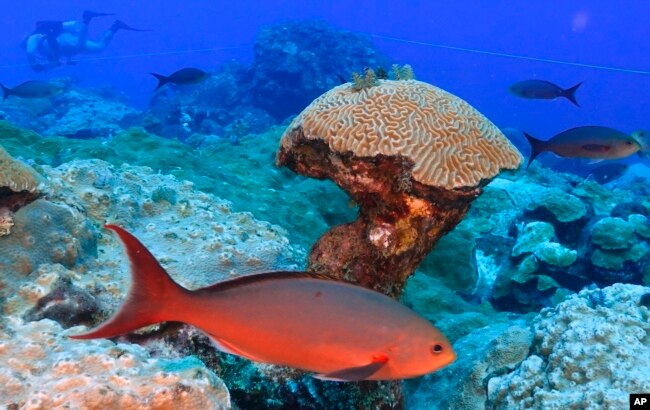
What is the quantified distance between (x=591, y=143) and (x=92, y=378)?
527 centimetres

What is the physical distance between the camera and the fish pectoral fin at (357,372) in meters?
1.66

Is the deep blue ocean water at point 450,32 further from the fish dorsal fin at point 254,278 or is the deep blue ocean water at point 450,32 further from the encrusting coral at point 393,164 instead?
the fish dorsal fin at point 254,278

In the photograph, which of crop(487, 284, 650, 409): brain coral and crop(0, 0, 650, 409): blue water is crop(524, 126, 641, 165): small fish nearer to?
crop(0, 0, 650, 409): blue water

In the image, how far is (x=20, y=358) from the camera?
82.5 inches

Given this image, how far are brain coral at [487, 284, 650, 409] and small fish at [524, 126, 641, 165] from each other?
210 cm

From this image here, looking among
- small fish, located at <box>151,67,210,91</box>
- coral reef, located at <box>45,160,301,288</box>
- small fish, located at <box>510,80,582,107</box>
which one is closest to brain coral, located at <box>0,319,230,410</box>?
coral reef, located at <box>45,160,301,288</box>

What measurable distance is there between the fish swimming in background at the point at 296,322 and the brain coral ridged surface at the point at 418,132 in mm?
1343

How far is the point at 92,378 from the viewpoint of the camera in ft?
6.45

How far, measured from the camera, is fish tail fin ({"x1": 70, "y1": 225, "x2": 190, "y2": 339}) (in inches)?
64.3

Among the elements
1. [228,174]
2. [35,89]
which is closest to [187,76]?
[228,174]

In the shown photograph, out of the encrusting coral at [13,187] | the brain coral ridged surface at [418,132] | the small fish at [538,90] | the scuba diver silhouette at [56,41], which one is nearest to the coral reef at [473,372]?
the brain coral ridged surface at [418,132]

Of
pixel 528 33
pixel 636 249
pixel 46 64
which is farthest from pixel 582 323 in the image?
pixel 528 33

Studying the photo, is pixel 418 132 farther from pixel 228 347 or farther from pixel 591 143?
pixel 591 143

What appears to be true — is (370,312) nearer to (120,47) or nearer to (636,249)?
(636,249)
